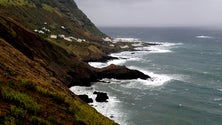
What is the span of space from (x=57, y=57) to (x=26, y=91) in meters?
55.5

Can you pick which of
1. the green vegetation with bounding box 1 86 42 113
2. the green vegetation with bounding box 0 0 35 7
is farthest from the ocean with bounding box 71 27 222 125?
the green vegetation with bounding box 0 0 35 7

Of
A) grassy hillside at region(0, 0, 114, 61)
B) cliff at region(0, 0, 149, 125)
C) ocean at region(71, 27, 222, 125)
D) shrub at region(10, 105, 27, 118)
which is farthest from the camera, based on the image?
grassy hillside at region(0, 0, 114, 61)

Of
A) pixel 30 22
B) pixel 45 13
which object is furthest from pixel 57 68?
pixel 45 13

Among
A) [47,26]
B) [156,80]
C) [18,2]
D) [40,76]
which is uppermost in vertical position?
[18,2]

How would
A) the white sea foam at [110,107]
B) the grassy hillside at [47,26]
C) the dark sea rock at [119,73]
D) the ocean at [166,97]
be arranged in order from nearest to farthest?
the white sea foam at [110,107] → the ocean at [166,97] → the dark sea rock at [119,73] → the grassy hillside at [47,26]

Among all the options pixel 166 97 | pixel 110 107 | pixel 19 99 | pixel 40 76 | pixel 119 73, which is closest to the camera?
pixel 19 99

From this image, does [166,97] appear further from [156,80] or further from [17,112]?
[17,112]

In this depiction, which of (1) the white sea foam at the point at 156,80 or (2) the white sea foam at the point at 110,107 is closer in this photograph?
(2) the white sea foam at the point at 110,107

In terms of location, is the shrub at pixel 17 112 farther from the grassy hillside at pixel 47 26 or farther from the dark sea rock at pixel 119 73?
the grassy hillside at pixel 47 26

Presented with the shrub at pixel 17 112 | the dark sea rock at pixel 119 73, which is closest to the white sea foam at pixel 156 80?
the dark sea rock at pixel 119 73

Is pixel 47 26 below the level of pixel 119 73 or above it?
above

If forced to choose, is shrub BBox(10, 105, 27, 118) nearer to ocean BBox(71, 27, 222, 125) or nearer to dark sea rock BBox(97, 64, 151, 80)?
ocean BBox(71, 27, 222, 125)

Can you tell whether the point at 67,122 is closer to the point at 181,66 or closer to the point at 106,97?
the point at 106,97

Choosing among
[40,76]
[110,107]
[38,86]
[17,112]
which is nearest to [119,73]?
[110,107]
